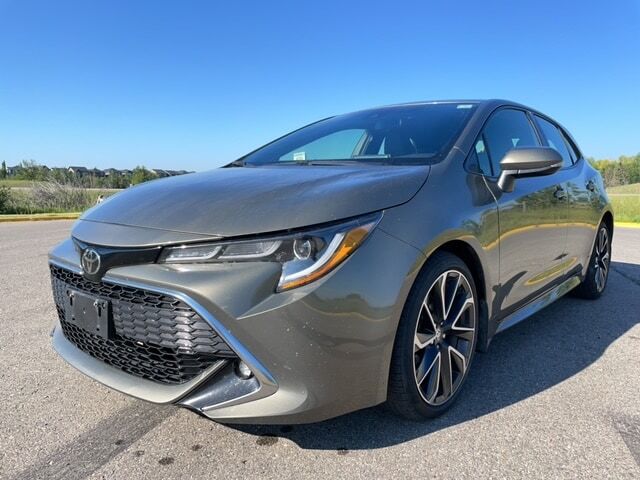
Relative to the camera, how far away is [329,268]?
1734 millimetres

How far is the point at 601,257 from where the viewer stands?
14.7ft

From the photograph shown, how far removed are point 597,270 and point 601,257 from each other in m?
0.18

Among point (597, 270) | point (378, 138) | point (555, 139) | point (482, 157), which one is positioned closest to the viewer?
point (482, 157)

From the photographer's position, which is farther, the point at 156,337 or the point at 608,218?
the point at 608,218

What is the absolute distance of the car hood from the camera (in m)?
1.83

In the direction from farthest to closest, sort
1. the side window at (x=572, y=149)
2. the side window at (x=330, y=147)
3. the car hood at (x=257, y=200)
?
the side window at (x=572, y=149), the side window at (x=330, y=147), the car hood at (x=257, y=200)

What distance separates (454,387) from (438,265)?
25.5 inches

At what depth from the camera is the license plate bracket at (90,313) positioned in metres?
1.94

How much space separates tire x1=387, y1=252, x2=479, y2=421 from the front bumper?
0.12 meters

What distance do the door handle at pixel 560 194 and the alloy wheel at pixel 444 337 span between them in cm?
136

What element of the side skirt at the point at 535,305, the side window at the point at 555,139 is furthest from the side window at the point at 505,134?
the side skirt at the point at 535,305

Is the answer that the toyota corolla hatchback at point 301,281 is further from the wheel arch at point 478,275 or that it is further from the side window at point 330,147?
the side window at point 330,147

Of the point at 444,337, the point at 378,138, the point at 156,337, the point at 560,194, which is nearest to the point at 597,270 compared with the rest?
the point at 560,194

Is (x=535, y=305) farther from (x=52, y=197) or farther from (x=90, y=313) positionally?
(x=52, y=197)
